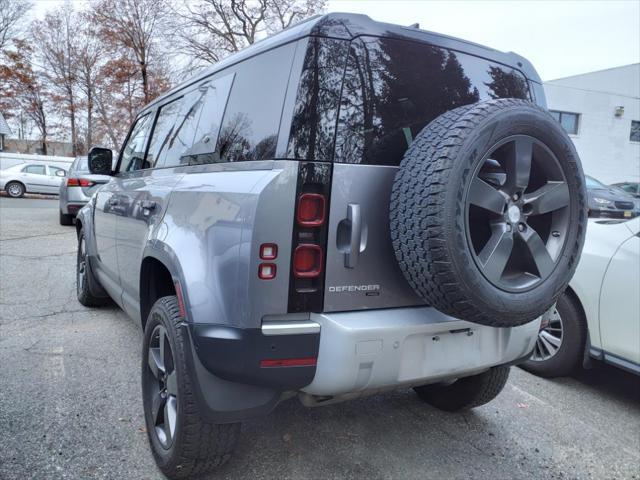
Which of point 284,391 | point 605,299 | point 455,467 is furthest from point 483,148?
point 605,299

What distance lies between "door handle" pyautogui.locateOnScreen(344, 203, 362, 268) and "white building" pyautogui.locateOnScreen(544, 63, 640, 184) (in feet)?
95.9

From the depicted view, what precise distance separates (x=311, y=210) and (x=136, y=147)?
2.52 metres

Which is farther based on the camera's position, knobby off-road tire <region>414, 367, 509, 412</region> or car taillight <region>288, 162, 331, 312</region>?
knobby off-road tire <region>414, 367, 509, 412</region>

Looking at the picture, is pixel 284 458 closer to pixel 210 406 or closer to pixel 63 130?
pixel 210 406

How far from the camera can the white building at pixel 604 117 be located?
92.5 feet

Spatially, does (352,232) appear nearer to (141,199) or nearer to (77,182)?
(141,199)

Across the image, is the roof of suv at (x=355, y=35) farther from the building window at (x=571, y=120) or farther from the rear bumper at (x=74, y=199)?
the building window at (x=571, y=120)

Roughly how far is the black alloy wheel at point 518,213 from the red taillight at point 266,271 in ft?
2.40

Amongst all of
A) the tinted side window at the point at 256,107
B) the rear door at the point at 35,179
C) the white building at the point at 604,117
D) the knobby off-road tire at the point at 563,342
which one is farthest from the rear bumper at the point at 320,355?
the white building at the point at 604,117

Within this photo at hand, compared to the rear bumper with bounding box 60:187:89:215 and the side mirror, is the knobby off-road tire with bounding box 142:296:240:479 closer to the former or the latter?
the side mirror

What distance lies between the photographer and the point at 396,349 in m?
1.91

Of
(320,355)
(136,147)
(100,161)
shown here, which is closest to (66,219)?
(100,161)

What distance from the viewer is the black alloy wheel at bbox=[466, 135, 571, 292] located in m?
1.87

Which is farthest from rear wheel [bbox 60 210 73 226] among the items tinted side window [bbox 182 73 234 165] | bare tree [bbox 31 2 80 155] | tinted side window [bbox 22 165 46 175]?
bare tree [bbox 31 2 80 155]
